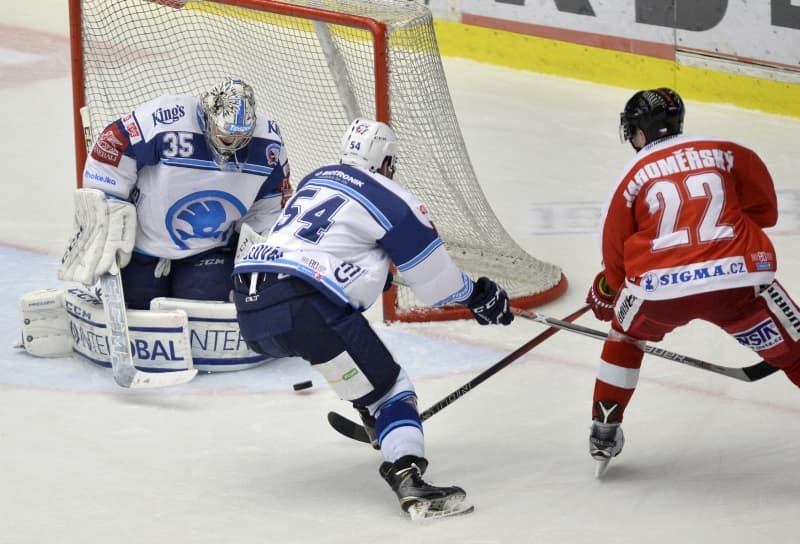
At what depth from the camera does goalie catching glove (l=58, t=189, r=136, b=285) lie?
4.52 m

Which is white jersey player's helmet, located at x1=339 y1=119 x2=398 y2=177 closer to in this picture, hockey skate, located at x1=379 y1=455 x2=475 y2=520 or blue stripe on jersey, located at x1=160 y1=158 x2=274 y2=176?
hockey skate, located at x1=379 y1=455 x2=475 y2=520

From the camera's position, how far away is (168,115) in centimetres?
447

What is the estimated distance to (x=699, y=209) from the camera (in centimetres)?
352

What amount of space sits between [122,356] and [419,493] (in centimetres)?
136

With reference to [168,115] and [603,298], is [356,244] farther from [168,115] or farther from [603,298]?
[168,115]

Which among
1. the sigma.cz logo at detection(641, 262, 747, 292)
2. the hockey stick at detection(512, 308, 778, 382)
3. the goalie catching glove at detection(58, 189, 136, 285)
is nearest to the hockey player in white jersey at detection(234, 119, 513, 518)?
the hockey stick at detection(512, 308, 778, 382)

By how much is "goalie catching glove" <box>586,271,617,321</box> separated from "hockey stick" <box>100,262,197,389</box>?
1.30 m

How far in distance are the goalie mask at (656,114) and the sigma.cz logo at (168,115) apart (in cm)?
146

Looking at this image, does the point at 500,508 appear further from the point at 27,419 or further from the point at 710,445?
the point at 27,419

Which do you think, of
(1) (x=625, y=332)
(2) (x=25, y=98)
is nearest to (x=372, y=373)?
(1) (x=625, y=332)

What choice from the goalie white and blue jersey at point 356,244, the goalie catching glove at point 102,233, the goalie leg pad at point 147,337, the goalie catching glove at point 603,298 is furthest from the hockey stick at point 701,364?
the goalie catching glove at point 102,233

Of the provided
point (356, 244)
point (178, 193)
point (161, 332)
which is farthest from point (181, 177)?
point (356, 244)

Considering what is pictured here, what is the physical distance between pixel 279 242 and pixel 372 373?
1.29 feet

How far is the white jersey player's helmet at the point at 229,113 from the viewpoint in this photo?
4344 mm
